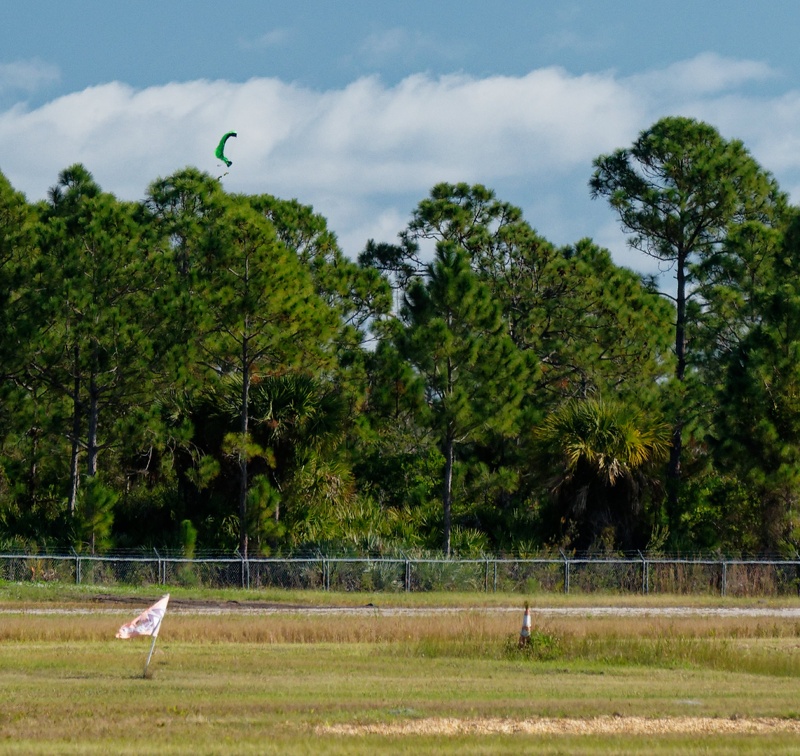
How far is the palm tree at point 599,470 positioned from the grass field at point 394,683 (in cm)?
1089

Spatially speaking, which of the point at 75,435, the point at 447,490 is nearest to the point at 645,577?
the point at 447,490

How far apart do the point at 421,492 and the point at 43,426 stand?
11.5 metres

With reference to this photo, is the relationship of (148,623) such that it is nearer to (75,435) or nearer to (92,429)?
(92,429)

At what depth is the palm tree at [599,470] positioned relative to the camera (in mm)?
37688

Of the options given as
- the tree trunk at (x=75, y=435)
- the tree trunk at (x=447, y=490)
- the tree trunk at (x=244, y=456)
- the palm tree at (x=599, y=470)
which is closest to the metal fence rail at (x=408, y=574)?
the tree trunk at (x=244, y=456)

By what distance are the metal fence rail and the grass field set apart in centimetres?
594

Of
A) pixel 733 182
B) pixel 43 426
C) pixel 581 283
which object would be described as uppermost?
pixel 733 182

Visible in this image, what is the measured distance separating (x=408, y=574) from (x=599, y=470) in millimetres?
7431

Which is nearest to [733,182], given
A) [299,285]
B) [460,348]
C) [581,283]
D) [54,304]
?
[581,283]

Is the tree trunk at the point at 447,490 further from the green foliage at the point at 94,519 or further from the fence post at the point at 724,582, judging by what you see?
the green foliage at the point at 94,519

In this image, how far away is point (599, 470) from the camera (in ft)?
123

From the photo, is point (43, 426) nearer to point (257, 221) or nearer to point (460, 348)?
point (257, 221)

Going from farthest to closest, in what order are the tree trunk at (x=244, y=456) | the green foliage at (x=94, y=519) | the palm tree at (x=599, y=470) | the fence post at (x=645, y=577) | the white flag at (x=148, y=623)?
the palm tree at (x=599, y=470), the tree trunk at (x=244, y=456), the green foliage at (x=94, y=519), the fence post at (x=645, y=577), the white flag at (x=148, y=623)

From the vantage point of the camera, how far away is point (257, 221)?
3741 cm
